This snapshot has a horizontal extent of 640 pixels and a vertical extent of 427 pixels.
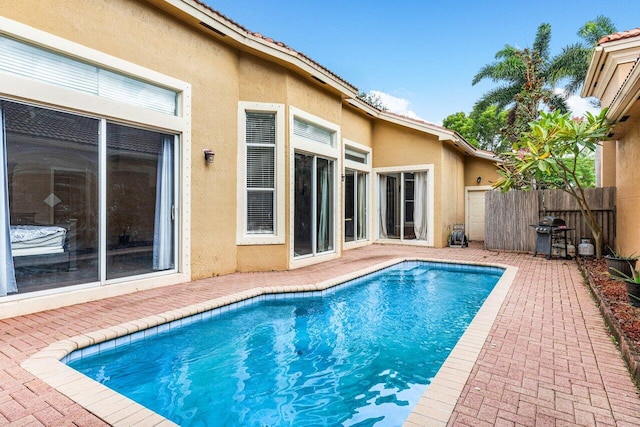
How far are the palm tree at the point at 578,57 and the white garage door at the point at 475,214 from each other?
34.1 ft

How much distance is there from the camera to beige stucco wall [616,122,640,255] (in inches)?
281

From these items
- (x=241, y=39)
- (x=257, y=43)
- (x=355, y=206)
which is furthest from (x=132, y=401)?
(x=355, y=206)

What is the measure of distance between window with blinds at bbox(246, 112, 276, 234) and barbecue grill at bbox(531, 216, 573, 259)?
8377mm

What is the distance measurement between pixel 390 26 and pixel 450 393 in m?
20.4

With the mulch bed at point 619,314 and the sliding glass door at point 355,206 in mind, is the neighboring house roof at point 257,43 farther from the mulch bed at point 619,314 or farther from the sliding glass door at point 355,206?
the mulch bed at point 619,314

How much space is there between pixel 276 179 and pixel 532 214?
9.16m

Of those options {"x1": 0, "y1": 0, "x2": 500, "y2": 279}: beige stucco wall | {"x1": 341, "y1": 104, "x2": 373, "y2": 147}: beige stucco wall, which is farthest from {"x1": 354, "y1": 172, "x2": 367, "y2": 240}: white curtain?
{"x1": 0, "y1": 0, "x2": 500, "y2": 279}: beige stucco wall

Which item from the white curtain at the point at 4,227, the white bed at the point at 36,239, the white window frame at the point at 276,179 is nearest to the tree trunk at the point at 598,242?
the white window frame at the point at 276,179

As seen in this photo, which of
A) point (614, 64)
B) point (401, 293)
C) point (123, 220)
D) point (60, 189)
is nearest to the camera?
point (60, 189)

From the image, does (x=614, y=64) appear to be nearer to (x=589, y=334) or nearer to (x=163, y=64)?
(x=589, y=334)

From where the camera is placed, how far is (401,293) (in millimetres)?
7660

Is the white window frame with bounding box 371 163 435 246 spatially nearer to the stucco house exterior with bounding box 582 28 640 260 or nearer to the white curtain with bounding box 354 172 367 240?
the white curtain with bounding box 354 172 367 240

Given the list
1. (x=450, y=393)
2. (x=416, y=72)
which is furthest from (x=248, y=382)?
(x=416, y=72)

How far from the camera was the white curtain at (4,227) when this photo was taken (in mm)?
4852
